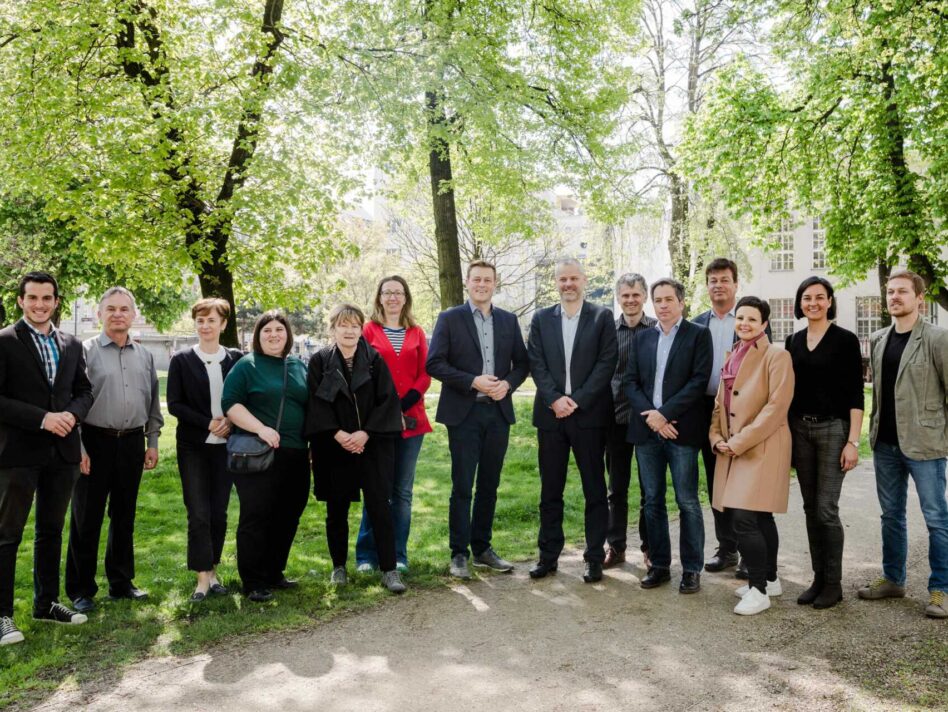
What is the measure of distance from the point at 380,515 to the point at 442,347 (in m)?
1.41

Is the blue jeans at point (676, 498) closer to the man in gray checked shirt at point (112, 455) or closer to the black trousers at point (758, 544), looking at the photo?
the black trousers at point (758, 544)

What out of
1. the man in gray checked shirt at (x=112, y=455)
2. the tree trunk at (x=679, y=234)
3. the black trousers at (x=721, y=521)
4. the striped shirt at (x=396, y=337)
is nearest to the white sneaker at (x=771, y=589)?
the black trousers at (x=721, y=521)

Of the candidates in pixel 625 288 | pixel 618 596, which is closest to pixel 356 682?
pixel 618 596

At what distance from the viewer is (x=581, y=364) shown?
19.1 ft

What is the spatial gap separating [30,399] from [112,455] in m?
0.77

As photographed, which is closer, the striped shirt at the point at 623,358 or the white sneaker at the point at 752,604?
the white sneaker at the point at 752,604

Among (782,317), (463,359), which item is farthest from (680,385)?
(782,317)

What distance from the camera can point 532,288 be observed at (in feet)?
122

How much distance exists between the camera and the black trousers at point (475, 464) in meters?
5.96

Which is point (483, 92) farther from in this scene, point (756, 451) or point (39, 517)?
point (39, 517)

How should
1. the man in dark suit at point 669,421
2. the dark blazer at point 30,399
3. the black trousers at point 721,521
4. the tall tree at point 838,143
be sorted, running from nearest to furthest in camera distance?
the dark blazer at point 30,399 → the man in dark suit at point 669,421 → the black trousers at point 721,521 → the tall tree at point 838,143

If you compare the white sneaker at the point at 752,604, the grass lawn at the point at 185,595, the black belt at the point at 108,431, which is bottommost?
the grass lawn at the point at 185,595

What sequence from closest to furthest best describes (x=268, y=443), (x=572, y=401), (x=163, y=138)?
(x=268, y=443)
(x=572, y=401)
(x=163, y=138)

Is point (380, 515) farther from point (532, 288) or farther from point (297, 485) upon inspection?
point (532, 288)
